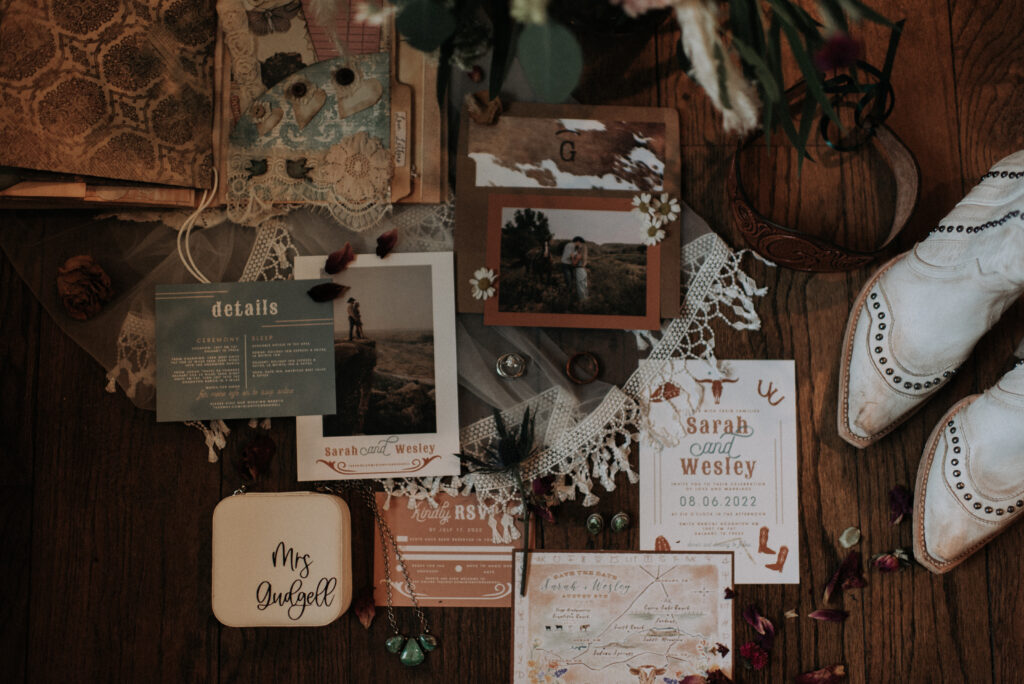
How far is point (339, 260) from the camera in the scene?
3.04 ft

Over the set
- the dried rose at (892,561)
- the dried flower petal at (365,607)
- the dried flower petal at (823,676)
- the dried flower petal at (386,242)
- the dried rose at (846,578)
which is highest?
the dried flower petal at (386,242)

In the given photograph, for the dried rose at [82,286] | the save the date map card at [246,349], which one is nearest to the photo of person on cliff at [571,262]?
the save the date map card at [246,349]

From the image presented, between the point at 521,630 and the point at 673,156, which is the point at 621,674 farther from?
the point at 673,156

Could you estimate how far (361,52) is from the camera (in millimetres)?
933

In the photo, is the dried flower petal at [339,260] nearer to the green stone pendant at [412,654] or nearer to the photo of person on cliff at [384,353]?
the photo of person on cliff at [384,353]

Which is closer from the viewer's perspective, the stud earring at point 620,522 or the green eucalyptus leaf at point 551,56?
the green eucalyptus leaf at point 551,56

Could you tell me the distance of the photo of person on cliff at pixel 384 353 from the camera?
94cm

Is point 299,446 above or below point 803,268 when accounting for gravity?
below

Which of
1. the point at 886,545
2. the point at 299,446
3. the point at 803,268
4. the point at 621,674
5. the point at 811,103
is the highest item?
the point at 811,103

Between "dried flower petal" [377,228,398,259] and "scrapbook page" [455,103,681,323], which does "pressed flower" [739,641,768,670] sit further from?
"dried flower petal" [377,228,398,259]

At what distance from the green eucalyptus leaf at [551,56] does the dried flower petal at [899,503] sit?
71 cm

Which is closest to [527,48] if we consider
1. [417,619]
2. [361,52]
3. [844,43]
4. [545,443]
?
[844,43]

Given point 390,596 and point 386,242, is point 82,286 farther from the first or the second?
point 390,596

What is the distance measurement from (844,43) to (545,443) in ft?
1.87
